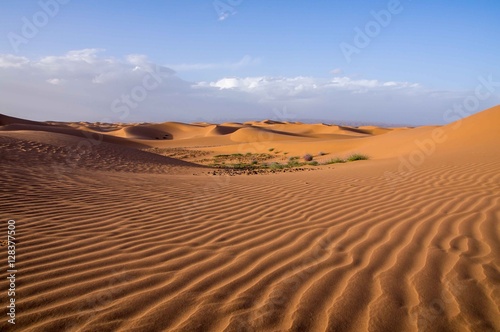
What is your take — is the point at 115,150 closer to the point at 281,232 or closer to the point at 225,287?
the point at 281,232

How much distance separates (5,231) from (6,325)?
207 centimetres

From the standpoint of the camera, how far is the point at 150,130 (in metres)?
53.1

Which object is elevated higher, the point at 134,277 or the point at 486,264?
the point at 486,264

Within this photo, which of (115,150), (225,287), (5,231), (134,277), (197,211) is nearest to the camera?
(225,287)

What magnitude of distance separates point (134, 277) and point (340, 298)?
1632 millimetres

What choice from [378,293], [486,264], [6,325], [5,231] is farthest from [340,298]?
[5,231]

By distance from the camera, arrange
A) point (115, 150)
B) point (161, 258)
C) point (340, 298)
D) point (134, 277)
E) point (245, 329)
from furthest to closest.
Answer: point (115, 150) < point (161, 258) < point (134, 277) < point (340, 298) < point (245, 329)

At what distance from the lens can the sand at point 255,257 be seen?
216cm

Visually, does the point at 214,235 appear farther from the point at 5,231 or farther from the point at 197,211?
the point at 5,231

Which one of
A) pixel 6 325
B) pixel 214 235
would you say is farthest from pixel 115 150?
pixel 6 325

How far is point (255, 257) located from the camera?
3104 millimetres

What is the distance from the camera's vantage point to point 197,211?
5004 mm

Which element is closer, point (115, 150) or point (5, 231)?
point (5, 231)

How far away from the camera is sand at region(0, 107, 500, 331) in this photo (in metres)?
2.16
